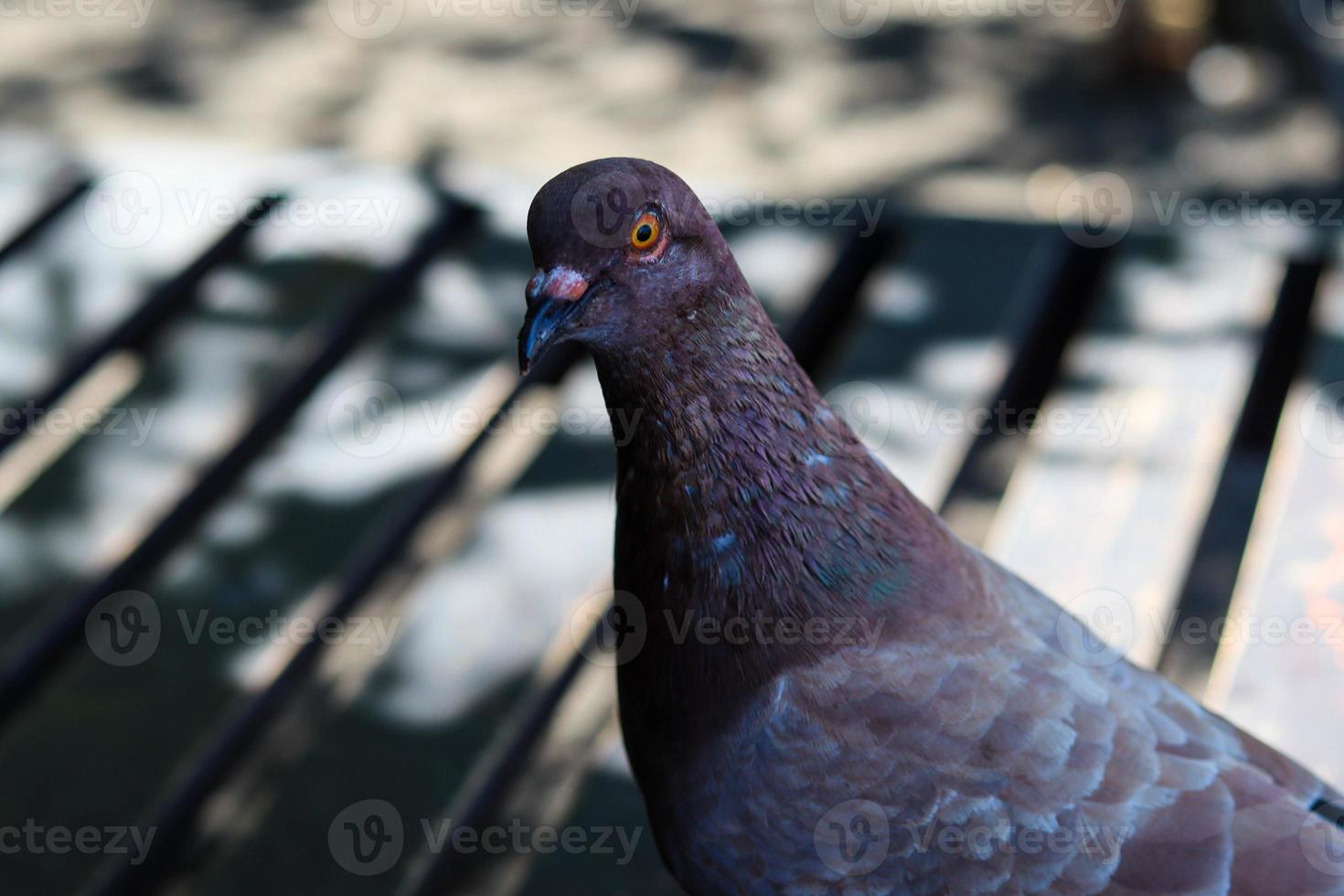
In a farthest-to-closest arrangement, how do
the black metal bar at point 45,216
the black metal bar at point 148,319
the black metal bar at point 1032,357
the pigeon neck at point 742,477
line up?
the black metal bar at point 45,216, the black metal bar at point 148,319, the black metal bar at point 1032,357, the pigeon neck at point 742,477

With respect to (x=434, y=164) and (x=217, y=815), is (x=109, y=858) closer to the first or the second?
(x=217, y=815)

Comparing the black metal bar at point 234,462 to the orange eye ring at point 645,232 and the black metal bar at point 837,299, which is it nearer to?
the black metal bar at point 837,299

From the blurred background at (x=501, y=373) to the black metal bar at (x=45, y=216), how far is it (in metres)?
0.02

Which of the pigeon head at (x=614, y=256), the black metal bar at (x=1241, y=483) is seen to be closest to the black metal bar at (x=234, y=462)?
the pigeon head at (x=614, y=256)

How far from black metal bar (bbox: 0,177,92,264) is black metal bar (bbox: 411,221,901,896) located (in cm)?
187

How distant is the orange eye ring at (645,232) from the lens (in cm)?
171

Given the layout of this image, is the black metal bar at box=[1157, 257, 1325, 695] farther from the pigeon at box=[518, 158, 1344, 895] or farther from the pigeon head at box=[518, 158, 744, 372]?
the pigeon head at box=[518, 158, 744, 372]

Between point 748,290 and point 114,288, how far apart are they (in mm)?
2058

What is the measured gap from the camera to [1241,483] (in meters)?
2.80

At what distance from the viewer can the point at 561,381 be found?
123 inches

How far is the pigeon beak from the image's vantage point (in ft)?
5.50

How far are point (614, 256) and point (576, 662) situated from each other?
1.11 meters

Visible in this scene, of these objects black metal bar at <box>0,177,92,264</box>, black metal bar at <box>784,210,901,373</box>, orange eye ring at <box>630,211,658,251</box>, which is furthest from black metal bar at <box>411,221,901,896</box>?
black metal bar at <box>0,177,92,264</box>

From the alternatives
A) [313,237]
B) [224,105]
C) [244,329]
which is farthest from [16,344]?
[224,105]
